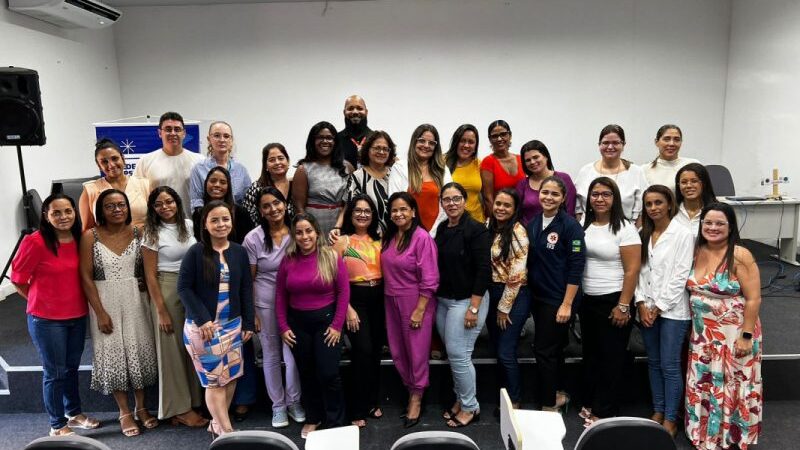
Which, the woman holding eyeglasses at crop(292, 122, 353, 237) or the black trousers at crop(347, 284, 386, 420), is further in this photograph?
the woman holding eyeglasses at crop(292, 122, 353, 237)

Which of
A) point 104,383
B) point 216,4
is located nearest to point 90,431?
point 104,383

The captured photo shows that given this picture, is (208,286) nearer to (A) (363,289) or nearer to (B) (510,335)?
(A) (363,289)

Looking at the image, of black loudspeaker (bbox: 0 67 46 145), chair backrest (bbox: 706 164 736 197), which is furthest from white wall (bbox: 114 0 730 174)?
black loudspeaker (bbox: 0 67 46 145)

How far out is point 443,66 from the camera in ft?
22.1

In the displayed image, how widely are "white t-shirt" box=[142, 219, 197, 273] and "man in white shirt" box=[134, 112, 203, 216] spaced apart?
2.12 ft

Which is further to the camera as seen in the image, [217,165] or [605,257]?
[217,165]

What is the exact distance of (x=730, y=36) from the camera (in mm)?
6695

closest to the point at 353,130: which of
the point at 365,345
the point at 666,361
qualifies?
the point at 365,345

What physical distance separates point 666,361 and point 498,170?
1511mm

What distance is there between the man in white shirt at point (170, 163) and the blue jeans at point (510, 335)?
82.3 inches

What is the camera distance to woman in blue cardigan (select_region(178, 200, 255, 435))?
2557mm

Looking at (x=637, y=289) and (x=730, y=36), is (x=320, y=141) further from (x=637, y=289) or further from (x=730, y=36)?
(x=730, y=36)

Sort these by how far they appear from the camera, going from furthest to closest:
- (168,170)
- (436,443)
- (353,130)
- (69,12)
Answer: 1. (69,12)
2. (353,130)
3. (168,170)
4. (436,443)

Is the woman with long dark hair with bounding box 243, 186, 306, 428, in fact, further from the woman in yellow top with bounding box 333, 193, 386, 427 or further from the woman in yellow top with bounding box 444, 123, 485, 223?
the woman in yellow top with bounding box 444, 123, 485, 223
